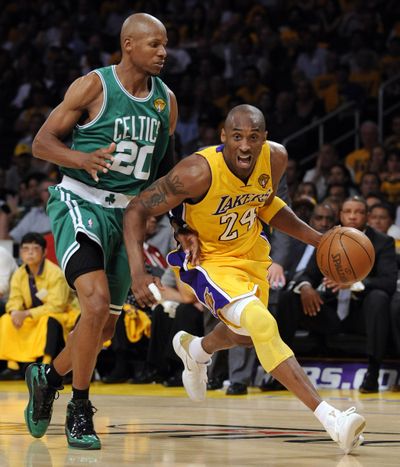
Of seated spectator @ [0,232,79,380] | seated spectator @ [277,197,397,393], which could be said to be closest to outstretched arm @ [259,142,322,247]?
seated spectator @ [277,197,397,393]

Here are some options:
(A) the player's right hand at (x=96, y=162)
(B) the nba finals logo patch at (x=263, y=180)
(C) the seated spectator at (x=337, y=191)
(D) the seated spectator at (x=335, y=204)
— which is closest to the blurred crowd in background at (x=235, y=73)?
(C) the seated spectator at (x=337, y=191)

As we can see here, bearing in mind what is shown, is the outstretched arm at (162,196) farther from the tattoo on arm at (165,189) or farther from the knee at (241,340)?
the knee at (241,340)

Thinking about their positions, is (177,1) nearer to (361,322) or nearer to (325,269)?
(361,322)

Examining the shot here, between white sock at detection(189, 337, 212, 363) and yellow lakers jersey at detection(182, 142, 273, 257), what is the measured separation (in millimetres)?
563

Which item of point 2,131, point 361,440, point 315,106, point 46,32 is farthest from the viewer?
point 46,32

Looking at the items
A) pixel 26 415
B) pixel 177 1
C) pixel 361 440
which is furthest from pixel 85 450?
pixel 177 1

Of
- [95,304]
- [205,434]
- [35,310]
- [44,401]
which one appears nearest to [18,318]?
[35,310]

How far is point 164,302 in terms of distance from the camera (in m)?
8.46

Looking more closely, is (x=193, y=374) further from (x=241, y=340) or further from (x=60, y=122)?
(x=60, y=122)

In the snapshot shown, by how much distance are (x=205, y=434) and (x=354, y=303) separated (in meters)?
3.28

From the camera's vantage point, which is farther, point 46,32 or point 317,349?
point 46,32

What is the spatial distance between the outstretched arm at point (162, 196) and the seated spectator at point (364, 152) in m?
6.29

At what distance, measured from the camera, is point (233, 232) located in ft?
16.5

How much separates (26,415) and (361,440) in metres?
1.58
